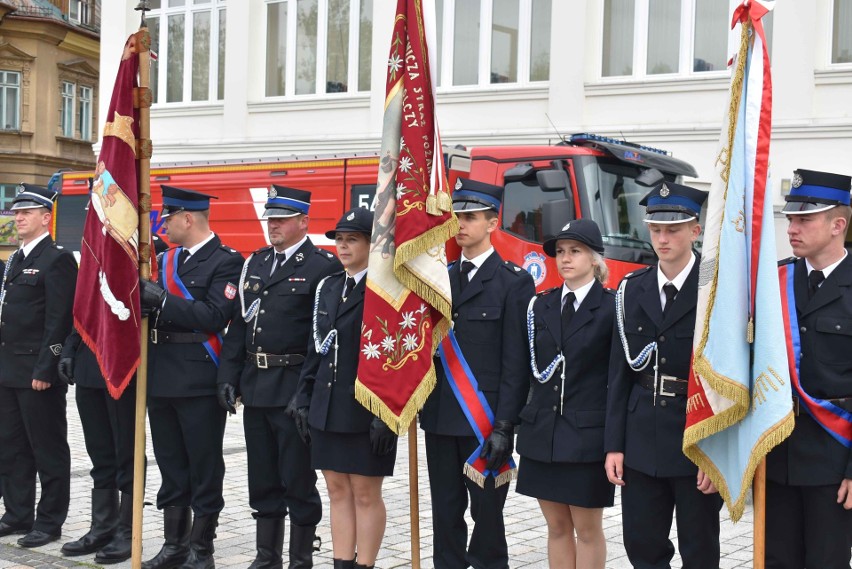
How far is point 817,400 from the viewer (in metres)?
4.09

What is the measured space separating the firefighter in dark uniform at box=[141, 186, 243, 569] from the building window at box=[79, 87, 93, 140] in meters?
34.7

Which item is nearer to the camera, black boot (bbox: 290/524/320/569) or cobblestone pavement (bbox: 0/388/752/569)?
black boot (bbox: 290/524/320/569)

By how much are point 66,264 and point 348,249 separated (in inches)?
88.7

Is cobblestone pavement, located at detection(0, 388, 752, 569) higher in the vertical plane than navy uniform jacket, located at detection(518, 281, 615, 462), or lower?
lower

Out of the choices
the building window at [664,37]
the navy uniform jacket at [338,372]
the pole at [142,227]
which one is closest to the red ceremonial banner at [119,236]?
the pole at [142,227]

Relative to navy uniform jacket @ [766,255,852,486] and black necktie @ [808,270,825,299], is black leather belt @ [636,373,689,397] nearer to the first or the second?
navy uniform jacket @ [766,255,852,486]

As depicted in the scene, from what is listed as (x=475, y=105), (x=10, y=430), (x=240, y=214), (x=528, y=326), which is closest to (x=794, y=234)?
(x=528, y=326)

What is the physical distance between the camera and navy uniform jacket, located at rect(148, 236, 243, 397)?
5895 mm

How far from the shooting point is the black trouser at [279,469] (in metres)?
5.64

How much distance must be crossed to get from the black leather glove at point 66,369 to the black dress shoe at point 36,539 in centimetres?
98

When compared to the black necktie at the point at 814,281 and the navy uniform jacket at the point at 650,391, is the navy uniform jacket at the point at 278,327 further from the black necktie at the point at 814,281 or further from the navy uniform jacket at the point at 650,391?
the black necktie at the point at 814,281

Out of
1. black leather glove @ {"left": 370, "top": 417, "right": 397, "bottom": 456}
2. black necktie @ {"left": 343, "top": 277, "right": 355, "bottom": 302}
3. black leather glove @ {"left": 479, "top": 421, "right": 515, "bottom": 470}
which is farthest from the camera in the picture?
black necktie @ {"left": 343, "top": 277, "right": 355, "bottom": 302}

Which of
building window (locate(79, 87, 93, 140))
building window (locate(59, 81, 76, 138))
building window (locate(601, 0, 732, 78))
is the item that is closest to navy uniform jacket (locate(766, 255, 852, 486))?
building window (locate(601, 0, 732, 78))

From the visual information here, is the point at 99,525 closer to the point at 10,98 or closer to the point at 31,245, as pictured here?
the point at 31,245
